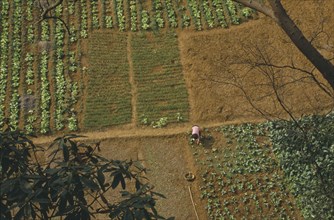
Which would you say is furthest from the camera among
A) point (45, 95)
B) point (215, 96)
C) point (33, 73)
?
point (33, 73)

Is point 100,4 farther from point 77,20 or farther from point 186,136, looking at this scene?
point 186,136

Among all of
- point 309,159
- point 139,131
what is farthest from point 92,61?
point 309,159

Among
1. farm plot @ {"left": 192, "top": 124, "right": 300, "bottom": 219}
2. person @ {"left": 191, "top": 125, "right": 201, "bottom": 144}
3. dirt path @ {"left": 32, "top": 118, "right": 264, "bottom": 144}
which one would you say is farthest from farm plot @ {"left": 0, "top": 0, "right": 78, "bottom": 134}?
farm plot @ {"left": 192, "top": 124, "right": 300, "bottom": 219}

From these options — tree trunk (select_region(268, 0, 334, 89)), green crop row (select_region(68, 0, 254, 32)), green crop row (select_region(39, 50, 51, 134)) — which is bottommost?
tree trunk (select_region(268, 0, 334, 89))

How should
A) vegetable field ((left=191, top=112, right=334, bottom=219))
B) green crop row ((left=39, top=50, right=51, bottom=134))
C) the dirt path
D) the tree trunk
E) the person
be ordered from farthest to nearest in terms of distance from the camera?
green crop row ((left=39, top=50, right=51, bottom=134)) → the dirt path → the person → vegetable field ((left=191, top=112, right=334, bottom=219)) → the tree trunk

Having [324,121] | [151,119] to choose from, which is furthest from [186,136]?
[324,121]

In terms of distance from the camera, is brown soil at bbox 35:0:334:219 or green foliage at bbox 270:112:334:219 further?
brown soil at bbox 35:0:334:219

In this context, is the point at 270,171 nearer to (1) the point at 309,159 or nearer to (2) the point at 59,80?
(1) the point at 309,159

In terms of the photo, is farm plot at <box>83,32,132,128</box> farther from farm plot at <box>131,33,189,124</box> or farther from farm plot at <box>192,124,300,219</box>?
farm plot at <box>192,124,300,219</box>
